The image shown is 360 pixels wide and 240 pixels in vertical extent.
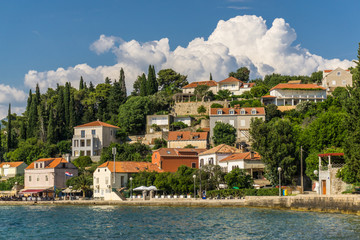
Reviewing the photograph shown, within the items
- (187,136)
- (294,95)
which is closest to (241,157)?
(187,136)

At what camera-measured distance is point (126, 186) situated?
2601 inches

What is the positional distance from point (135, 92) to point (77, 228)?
78.7 m

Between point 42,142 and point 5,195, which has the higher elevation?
point 42,142

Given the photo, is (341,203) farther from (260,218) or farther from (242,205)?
(242,205)

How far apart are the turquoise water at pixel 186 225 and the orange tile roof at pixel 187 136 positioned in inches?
1274

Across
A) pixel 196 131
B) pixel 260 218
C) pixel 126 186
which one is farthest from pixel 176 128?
pixel 260 218

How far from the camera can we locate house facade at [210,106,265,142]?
81.6 metres

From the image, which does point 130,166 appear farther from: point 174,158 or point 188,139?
point 188,139

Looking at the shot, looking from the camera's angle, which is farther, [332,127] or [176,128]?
[176,128]

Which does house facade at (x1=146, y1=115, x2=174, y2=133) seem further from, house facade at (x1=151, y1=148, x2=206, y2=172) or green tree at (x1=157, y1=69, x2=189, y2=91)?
green tree at (x1=157, y1=69, x2=189, y2=91)

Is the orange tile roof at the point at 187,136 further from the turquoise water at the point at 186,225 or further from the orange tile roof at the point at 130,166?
the turquoise water at the point at 186,225

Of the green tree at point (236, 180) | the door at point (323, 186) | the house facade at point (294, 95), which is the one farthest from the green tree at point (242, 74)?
the door at point (323, 186)

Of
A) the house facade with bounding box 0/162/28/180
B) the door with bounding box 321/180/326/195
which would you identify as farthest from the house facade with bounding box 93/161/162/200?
the door with bounding box 321/180/326/195

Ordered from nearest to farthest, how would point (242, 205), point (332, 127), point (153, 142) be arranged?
point (242, 205), point (332, 127), point (153, 142)
